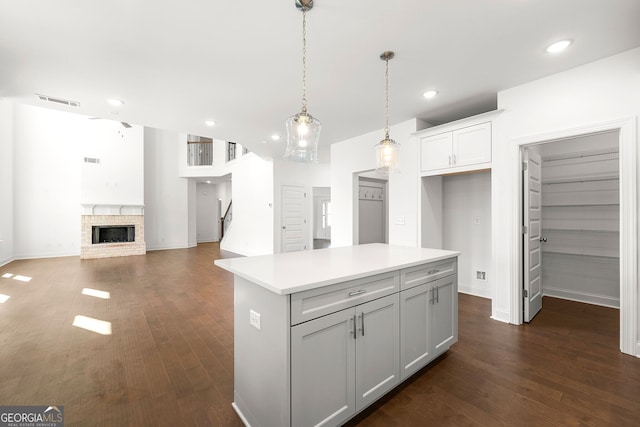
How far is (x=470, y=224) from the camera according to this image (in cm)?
429

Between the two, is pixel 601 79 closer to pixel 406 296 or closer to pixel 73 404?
pixel 406 296

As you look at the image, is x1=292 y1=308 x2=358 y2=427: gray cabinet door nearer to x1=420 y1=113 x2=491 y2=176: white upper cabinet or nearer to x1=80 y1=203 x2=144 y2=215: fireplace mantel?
x1=420 y1=113 x2=491 y2=176: white upper cabinet

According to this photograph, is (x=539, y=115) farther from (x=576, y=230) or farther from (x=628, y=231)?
(x=576, y=230)

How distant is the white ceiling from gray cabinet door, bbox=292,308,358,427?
216 centimetres

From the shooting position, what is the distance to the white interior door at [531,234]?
321cm

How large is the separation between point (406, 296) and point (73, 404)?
2.42m

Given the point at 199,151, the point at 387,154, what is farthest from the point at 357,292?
the point at 199,151

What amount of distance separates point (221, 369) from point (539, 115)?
408 centimetres

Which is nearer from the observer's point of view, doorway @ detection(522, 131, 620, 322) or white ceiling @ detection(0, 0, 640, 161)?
white ceiling @ detection(0, 0, 640, 161)

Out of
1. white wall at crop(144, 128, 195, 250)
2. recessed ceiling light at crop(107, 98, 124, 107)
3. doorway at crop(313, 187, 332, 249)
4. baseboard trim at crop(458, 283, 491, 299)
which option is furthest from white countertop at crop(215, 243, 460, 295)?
white wall at crop(144, 128, 195, 250)

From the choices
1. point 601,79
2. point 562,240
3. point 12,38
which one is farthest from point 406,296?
point 12,38

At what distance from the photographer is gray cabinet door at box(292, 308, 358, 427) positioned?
139 cm

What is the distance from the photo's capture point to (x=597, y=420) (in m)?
1.70

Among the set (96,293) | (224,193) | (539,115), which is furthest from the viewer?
(224,193)
